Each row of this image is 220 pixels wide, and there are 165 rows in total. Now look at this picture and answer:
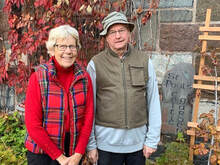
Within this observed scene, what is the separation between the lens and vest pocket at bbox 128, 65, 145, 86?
175 cm

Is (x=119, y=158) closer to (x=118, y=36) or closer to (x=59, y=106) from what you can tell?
(x=59, y=106)

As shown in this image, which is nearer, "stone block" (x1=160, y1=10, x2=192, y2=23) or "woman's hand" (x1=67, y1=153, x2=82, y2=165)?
"woman's hand" (x1=67, y1=153, x2=82, y2=165)

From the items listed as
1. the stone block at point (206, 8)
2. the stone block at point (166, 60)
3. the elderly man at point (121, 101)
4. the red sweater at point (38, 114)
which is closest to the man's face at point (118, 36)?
the elderly man at point (121, 101)

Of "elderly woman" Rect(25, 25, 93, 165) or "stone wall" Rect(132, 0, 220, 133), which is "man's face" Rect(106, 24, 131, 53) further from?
"stone wall" Rect(132, 0, 220, 133)

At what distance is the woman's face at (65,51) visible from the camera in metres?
1.52

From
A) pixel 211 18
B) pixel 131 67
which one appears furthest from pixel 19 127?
pixel 211 18

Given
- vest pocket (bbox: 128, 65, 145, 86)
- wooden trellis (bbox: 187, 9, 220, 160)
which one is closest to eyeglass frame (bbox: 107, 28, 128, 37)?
vest pocket (bbox: 128, 65, 145, 86)

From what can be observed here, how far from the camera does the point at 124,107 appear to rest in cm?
174

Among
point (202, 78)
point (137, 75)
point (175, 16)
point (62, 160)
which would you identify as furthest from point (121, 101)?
point (175, 16)

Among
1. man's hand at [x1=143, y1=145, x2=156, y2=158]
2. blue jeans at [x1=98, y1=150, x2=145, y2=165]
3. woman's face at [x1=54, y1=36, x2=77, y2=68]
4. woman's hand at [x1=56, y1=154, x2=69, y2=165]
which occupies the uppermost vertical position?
woman's face at [x1=54, y1=36, x2=77, y2=68]

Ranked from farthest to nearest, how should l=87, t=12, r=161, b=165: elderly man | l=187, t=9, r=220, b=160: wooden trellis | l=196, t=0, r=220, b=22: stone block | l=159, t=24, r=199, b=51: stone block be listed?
l=159, t=24, r=199, b=51: stone block < l=196, t=0, r=220, b=22: stone block < l=187, t=9, r=220, b=160: wooden trellis < l=87, t=12, r=161, b=165: elderly man

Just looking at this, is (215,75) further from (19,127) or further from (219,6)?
(19,127)

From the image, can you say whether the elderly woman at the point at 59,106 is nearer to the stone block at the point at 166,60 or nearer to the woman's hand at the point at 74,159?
the woman's hand at the point at 74,159

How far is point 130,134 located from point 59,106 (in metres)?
0.63
